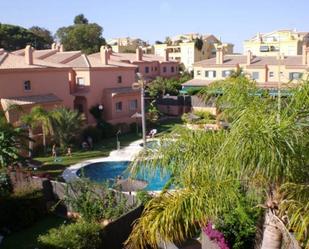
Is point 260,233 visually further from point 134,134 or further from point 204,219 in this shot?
point 134,134

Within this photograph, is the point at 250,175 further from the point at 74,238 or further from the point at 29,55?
the point at 29,55

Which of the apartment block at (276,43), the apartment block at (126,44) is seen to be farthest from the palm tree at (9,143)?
the apartment block at (126,44)

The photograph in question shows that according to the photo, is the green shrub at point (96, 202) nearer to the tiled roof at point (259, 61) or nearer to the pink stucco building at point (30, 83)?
the pink stucco building at point (30, 83)

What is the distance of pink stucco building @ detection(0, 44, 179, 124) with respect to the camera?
3603cm

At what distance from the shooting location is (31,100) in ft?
119

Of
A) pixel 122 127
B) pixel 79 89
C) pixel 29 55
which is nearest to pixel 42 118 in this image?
pixel 29 55

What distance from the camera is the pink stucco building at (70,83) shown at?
36.0 meters

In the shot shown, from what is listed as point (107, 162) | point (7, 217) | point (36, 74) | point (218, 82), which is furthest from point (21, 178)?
point (36, 74)

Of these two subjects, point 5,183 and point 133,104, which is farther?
point 133,104

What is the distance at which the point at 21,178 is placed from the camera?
69.8 ft

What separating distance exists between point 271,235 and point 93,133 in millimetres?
33059

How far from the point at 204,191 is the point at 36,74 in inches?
1310

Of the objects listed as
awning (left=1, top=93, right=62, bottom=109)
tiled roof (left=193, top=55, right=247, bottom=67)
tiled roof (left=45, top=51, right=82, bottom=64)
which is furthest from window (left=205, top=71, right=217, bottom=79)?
awning (left=1, top=93, right=62, bottom=109)

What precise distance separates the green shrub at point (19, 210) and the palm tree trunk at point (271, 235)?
13288mm
